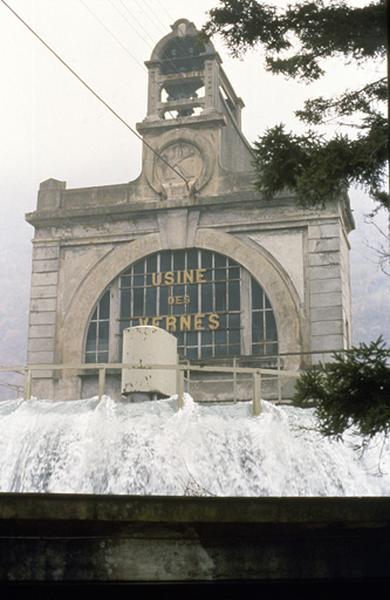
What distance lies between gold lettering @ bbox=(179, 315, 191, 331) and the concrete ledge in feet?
59.5

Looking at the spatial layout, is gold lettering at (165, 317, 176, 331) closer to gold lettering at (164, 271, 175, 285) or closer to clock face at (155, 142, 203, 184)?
gold lettering at (164, 271, 175, 285)

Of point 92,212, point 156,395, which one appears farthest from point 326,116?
point 92,212

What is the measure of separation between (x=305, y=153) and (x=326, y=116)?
75cm

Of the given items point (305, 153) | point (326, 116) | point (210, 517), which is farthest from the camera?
point (326, 116)

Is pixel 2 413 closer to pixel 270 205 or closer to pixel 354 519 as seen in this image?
pixel 270 205

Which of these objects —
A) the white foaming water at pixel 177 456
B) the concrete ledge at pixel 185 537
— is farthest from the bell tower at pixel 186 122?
the concrete ledge at pixel 185 537

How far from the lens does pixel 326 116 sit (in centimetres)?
802

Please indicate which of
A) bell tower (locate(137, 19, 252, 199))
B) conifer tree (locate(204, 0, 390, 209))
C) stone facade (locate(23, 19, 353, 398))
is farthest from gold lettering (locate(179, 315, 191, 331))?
conifer tree (locate(204, 0, 390, 209))

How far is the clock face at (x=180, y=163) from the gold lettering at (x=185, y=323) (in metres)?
3.72

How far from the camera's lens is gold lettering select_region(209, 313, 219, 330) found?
22.6m

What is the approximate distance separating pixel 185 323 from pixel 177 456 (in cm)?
815

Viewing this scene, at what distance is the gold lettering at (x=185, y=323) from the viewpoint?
22703 mm

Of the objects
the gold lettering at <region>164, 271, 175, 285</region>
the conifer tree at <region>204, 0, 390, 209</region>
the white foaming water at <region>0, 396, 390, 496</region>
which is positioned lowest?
the white foaming water at <region>0, 396, 390, 496</region>

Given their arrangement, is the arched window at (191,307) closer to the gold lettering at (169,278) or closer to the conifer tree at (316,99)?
the gold lettering at (169,278)
